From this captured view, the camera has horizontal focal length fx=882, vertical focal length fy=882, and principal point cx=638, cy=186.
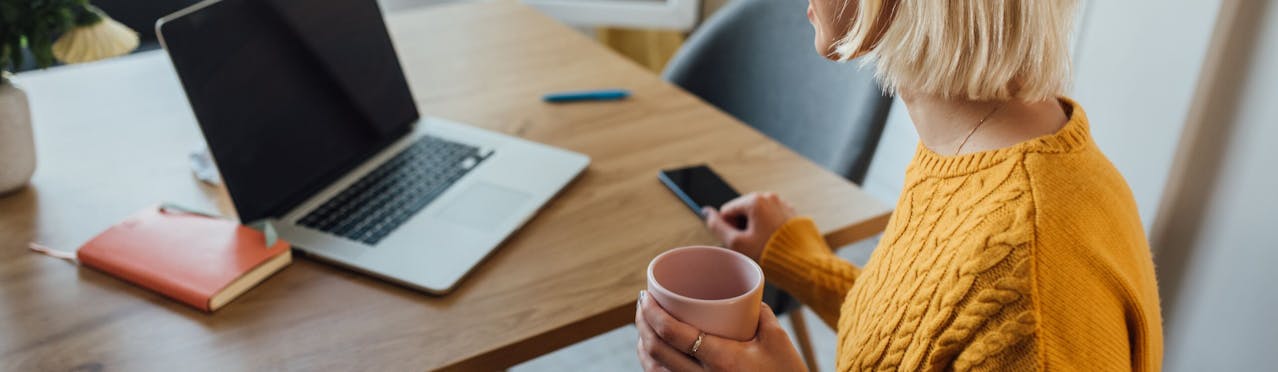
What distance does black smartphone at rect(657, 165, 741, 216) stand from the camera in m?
1.00

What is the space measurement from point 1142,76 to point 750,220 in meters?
0.68

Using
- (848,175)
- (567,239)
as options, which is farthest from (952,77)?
(848,175)

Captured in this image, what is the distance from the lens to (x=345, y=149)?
1067 mm

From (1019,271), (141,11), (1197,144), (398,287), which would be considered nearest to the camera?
(1019,271)

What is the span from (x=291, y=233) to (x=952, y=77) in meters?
0.66

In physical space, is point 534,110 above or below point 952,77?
below

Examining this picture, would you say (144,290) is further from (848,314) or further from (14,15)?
(848,314)

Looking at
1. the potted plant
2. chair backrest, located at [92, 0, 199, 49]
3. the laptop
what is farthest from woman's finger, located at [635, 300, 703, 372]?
chair backrest, located at [92, 0, 199, 49]

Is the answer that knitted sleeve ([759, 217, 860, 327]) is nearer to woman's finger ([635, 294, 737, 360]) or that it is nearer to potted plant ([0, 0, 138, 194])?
woman's finger ([635, 294, 737, 360])

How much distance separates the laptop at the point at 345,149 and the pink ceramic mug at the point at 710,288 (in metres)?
0.26

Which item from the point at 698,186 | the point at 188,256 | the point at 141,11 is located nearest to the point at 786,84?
the point at 698,186

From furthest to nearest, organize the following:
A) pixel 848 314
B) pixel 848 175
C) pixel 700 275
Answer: pixel 848 175, pixel 848 314, pixel 700 275

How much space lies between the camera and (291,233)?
3.02ft

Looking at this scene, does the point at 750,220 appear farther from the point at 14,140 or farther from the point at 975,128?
the point at 14,140
